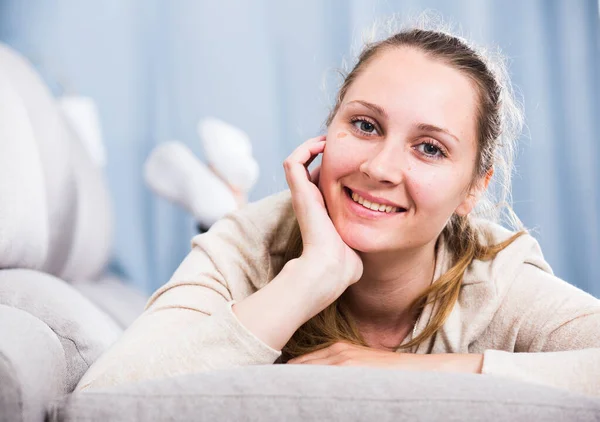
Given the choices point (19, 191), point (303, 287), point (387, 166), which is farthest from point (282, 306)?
point (19, 191)

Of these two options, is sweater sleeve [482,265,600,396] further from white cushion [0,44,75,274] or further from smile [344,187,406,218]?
white cushion [0,44,75,274]

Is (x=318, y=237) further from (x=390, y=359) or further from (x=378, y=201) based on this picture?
(x=390, y=359)

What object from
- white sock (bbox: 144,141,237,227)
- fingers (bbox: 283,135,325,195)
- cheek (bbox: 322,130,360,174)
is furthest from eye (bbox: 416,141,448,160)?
white sock (bbox: 144,141,237,227)

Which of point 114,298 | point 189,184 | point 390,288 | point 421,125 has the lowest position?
point 114,298

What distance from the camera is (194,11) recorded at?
3189 mm

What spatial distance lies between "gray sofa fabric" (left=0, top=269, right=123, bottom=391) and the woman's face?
0.44 m

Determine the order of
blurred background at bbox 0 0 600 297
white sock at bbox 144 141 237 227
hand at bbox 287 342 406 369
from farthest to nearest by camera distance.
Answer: blurred background at bbox 0 0 600 297 → white sock at bbox 144 141 237 227 → hand at bbox 287 342 406 369

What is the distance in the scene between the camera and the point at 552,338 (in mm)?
1169

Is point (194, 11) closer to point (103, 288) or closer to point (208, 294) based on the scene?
point (103, 288)

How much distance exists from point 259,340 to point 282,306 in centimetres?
8

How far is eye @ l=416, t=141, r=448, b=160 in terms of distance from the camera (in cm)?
118

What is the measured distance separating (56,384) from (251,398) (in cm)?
25

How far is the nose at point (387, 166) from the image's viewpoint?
114 cm

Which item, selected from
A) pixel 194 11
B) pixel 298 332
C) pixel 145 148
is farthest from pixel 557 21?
pixel 298 332
